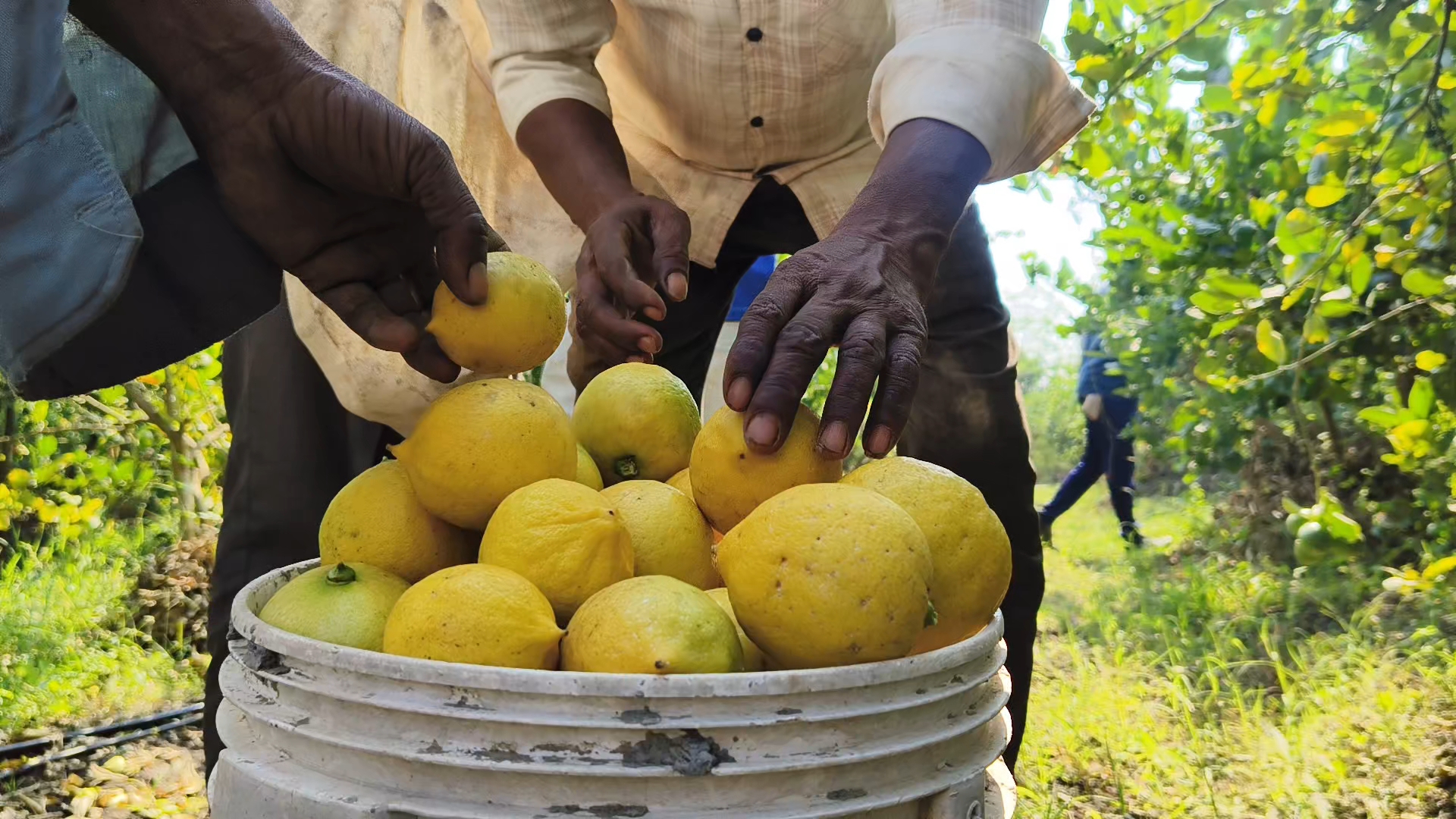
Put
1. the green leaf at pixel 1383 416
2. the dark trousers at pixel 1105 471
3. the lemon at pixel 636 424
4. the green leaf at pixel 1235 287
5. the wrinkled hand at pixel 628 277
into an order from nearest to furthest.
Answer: the lemon at pixel 636 424, the wrinkled hand at pixel 628 277, the green leaf at pixel 1383 416, the green leaf at pixel 1235 287, the dark trousers at pixel 1105 471

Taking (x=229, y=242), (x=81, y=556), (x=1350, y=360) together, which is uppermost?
(x=229, y=242)

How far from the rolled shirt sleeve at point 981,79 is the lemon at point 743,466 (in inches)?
26.7

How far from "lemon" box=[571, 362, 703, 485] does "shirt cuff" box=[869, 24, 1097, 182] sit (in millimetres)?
611

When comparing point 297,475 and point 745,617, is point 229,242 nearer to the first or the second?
point 745,617

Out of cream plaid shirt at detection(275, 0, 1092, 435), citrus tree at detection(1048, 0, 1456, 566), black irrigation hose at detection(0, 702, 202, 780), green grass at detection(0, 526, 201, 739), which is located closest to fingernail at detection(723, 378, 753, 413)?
cream plaid shirt at detection(275, 0, 1092, 435)

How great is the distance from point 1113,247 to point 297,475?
12.0ft

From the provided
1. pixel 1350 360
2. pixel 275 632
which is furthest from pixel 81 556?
pixel 1350 360

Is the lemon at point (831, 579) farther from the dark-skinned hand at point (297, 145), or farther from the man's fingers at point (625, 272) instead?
the man's fingers at point (625, 272)

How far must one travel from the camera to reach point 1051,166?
4.54 m

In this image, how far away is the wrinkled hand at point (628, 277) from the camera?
1835mm

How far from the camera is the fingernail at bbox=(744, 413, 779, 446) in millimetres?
1221

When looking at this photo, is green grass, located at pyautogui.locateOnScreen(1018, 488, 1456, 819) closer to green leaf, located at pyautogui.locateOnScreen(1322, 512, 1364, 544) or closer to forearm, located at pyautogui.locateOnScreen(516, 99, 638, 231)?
green leaf, located at pyautogui.locateOnScreen(1322, 512, 1364, 544)

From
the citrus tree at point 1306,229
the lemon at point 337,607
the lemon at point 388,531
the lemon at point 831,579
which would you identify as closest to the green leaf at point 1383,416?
the citrus tree at point 1306,229

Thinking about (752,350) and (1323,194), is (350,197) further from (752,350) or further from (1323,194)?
(1323,194)
